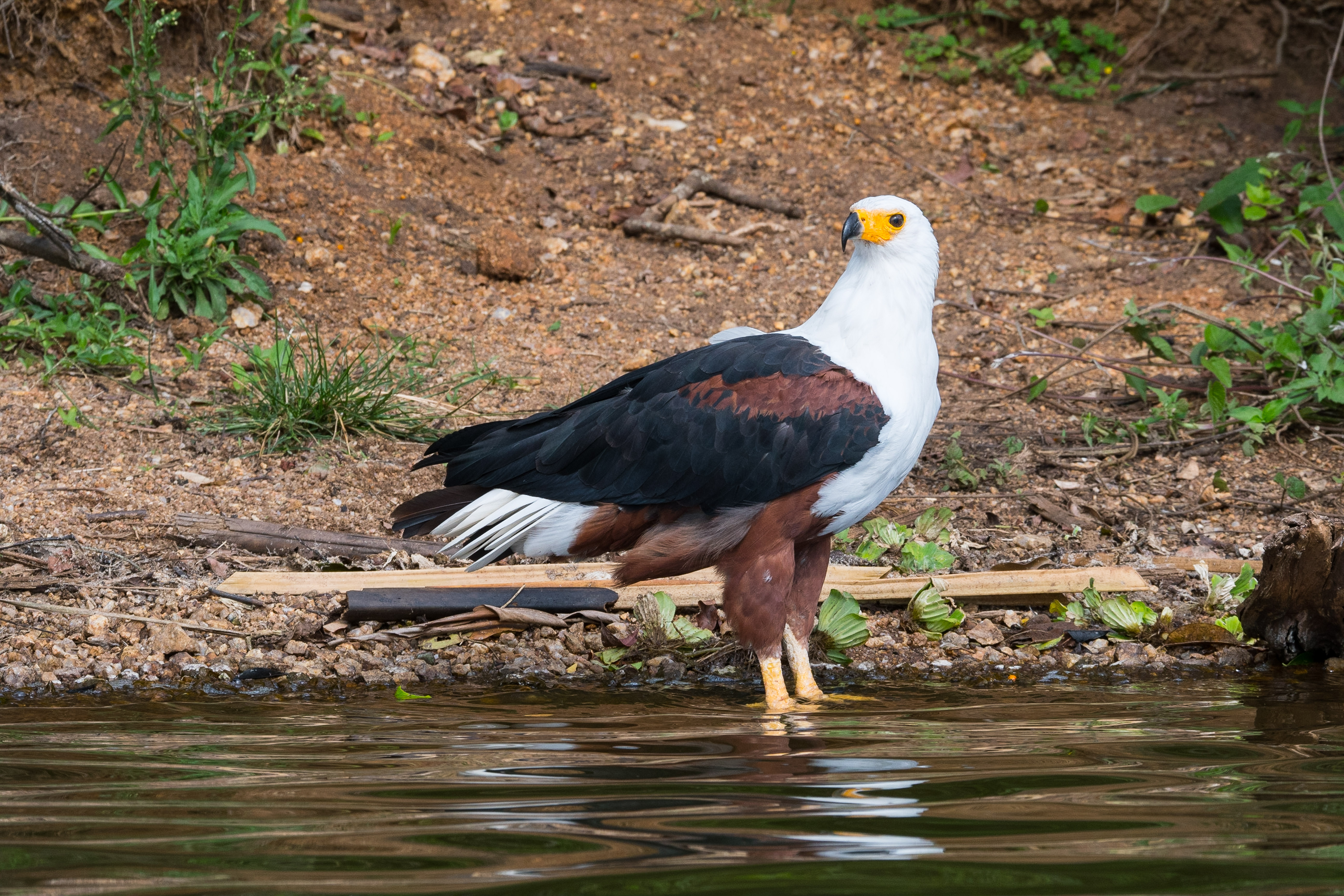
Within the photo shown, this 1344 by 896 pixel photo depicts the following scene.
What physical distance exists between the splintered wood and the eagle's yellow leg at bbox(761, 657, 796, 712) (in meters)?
0.64

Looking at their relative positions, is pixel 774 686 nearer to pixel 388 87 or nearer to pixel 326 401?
pixel 326 401

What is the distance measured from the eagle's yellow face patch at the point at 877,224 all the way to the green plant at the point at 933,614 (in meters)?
1.21

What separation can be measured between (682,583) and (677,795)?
212 cm

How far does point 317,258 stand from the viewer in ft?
23.1

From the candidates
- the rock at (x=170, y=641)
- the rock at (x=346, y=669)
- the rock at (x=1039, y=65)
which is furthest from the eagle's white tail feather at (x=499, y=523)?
the rock at (x=1039, y=65)

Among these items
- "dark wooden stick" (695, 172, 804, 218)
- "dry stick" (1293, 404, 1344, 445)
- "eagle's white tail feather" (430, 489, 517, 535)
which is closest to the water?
"eagle's white tail feather" (430, 489, 517, 535)

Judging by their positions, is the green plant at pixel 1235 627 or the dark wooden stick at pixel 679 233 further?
the dark wooden stick at pixel 679 233

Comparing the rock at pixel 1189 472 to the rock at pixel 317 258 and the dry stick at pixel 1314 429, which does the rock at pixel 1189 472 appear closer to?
the dry stick at pixel 1314 429

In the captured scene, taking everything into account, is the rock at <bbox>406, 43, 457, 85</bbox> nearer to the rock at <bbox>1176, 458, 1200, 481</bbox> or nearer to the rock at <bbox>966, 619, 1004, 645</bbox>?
the rock at <bbox>1176, 458, 1200, 481</bbox>

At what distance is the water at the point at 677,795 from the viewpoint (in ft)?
5.61

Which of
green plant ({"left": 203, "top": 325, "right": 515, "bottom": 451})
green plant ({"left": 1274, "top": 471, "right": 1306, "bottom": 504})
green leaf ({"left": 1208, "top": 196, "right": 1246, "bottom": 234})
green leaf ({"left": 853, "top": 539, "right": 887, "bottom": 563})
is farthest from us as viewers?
green leaf ({"left": 1208, "top": 196, "right": 1246, "bottom": 234})

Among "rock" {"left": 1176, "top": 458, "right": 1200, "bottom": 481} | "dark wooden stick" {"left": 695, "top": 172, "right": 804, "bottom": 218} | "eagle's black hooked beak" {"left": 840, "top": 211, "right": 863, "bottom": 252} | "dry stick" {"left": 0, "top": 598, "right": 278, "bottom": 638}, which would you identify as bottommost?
"dry stick" {"left": 0, "top": 598, "right": 278, "bottom": 638}

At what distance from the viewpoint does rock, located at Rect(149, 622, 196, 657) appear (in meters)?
3.77

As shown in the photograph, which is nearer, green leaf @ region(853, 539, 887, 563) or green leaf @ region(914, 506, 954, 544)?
green leaf @ region(853, 539, 887, 563)
